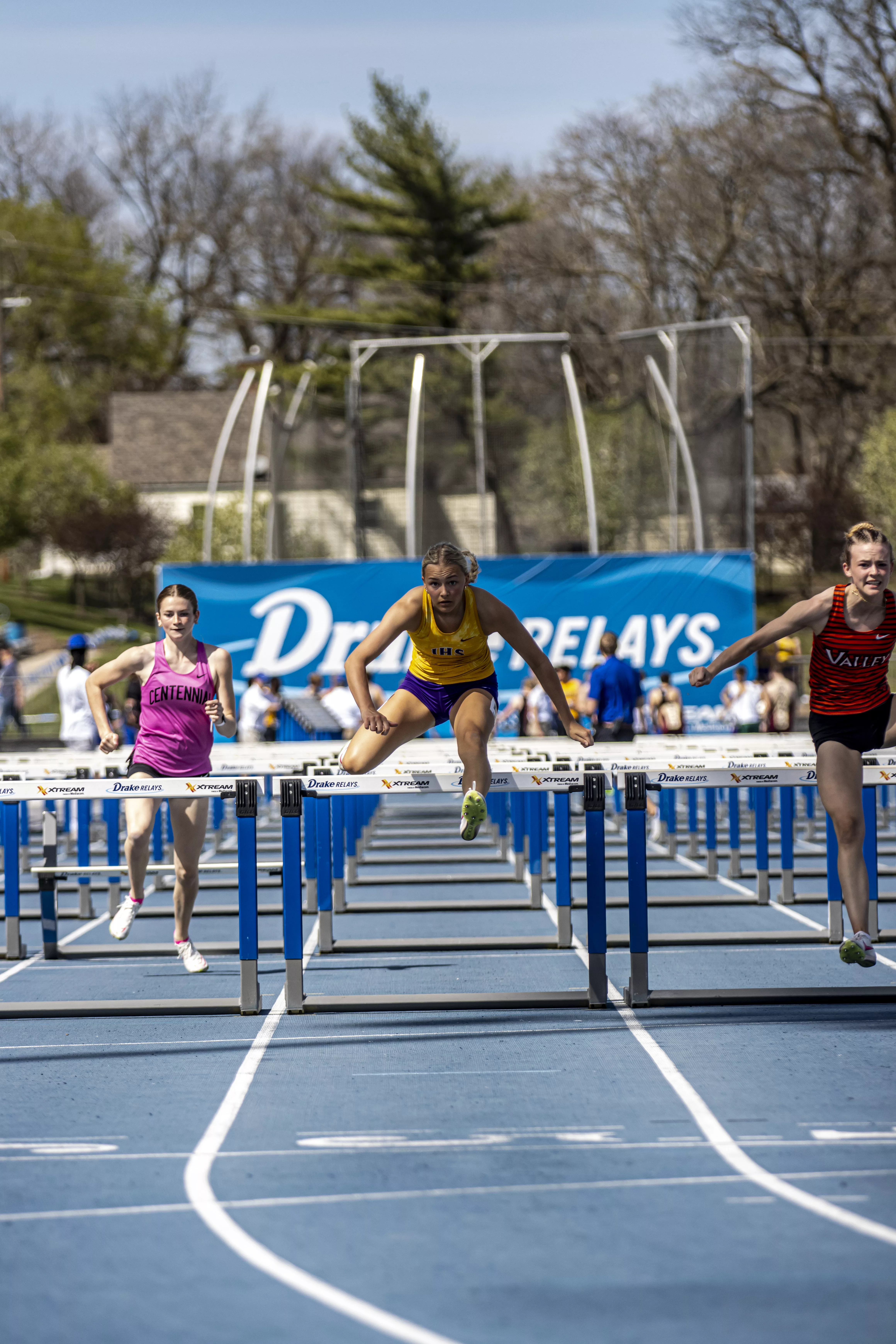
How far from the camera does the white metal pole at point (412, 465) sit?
926 inches

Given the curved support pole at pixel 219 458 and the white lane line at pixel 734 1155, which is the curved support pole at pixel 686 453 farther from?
the white lane line at pixel 734 1155

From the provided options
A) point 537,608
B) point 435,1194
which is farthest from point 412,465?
point 435,1194

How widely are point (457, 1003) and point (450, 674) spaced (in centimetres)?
158

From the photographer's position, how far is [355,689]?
731 cm

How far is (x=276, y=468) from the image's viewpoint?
944 inches

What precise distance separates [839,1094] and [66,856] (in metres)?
11.2

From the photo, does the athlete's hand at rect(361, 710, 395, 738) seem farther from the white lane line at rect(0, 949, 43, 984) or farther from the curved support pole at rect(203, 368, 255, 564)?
the curved support pole at rect(203, 368, 255, 564)

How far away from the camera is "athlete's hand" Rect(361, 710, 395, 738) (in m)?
7.41

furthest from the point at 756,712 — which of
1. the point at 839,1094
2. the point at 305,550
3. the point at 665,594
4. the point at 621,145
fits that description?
the point at 621,145

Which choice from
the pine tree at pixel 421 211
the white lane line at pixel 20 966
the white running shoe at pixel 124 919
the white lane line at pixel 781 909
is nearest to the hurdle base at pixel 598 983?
the white lane line at pixel 781 909

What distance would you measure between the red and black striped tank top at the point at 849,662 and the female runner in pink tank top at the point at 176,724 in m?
2.83

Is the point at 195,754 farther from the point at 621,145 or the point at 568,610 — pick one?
the point at 621,145

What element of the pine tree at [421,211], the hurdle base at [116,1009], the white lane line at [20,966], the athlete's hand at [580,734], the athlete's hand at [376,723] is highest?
the pine tree at [421,211]

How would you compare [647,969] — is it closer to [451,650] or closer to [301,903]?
[301,903]
